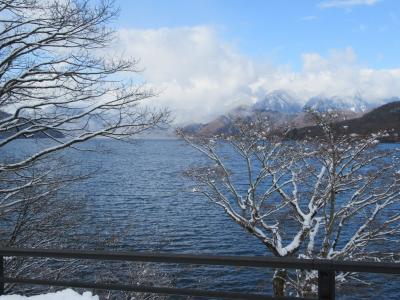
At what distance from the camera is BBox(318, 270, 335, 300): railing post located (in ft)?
11.6

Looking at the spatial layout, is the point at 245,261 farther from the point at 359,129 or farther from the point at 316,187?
the point at 359,129

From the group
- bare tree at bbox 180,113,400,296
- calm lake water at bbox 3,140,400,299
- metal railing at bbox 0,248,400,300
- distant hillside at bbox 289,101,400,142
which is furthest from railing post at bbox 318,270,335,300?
distant hillside at bbox 289,101,400,142

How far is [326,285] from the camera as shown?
140 inches

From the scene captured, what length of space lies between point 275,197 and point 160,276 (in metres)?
14.9

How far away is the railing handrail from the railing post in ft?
0.26

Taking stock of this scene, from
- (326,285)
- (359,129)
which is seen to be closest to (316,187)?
(359,129)

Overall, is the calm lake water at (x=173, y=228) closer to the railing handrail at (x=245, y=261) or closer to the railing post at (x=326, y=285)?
the railing handrail at (x=245, y=261)

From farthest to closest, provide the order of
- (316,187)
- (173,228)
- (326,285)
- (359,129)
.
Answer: (173,228)
(359,129)
(316,187)
(326,285)

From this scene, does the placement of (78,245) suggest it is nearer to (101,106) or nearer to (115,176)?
(101,106)

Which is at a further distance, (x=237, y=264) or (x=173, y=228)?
(x=173, y=228)

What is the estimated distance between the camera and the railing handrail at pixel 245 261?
329 cm

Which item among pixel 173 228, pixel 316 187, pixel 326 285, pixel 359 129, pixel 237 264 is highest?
pixel 359 129

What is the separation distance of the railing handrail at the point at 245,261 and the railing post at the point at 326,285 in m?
0.08

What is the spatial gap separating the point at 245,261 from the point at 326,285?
0.64 metres
